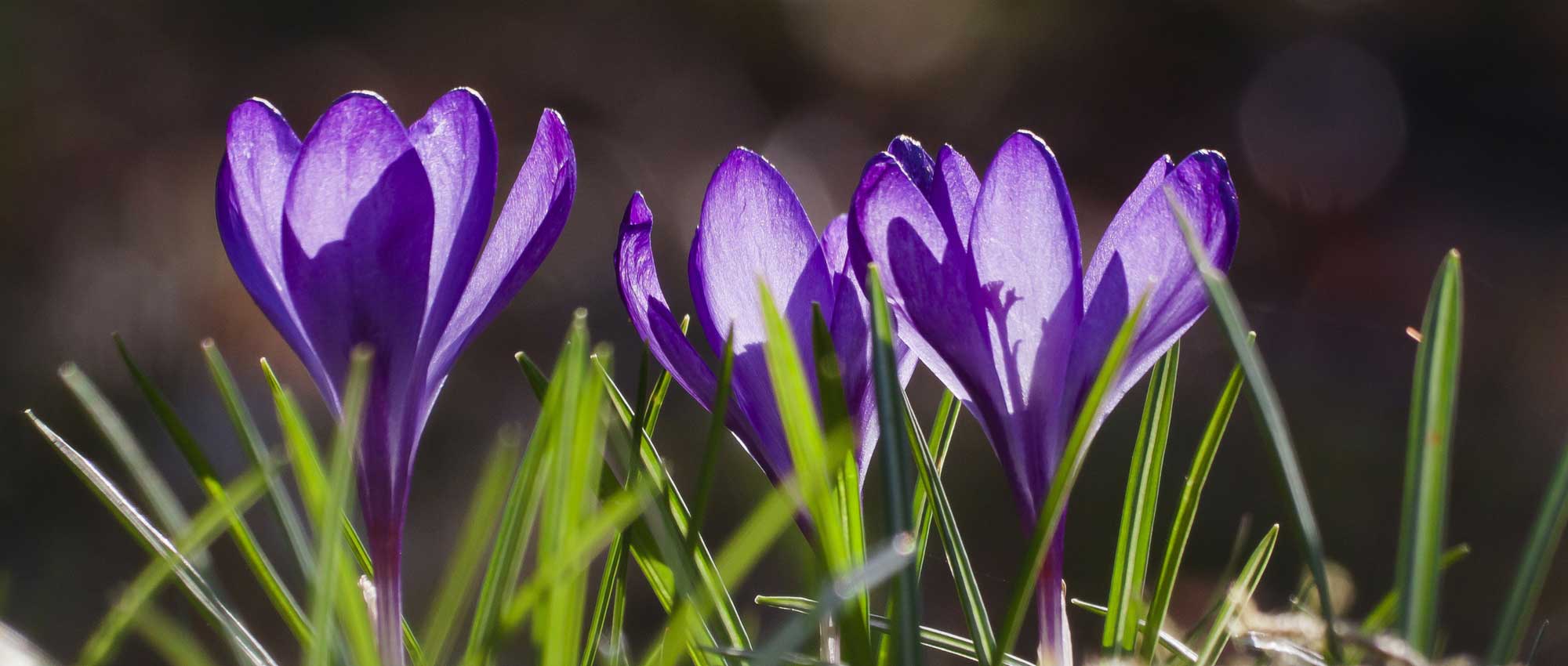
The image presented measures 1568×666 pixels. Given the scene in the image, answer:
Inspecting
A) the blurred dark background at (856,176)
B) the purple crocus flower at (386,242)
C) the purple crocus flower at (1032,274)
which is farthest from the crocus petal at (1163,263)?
the blurred dark background at (856,176)

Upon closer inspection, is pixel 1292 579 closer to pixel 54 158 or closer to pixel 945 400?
pixel 945 400

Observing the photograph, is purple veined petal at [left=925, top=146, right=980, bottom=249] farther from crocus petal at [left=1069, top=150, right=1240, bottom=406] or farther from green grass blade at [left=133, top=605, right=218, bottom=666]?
green grass blade at [left=133, top=605, right=218, bottom=666]

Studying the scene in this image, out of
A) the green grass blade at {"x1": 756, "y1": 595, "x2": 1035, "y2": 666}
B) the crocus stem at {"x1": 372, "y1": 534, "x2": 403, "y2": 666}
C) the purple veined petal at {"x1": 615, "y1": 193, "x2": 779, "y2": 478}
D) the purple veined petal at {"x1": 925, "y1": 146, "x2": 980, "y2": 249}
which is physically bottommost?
the green grass blade at {"x1": 756, "y1": 595, "x2": 1035, "y2": 666}

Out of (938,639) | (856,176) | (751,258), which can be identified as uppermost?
(856,176)

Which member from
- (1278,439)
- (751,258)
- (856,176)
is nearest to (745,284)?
(751,258)

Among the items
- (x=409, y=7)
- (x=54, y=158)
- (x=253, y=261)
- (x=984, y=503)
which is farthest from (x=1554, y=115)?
(x=54, y=158)

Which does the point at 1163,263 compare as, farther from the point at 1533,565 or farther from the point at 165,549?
the point at 165,549

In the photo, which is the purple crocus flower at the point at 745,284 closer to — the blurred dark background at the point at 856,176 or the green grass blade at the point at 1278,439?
the green grass blade at the point at 1278,439

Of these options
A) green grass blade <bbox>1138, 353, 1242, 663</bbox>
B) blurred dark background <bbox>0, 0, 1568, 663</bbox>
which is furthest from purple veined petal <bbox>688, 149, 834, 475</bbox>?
blurred dark background <bbox>0, 0, 1568, 663</bbox>
